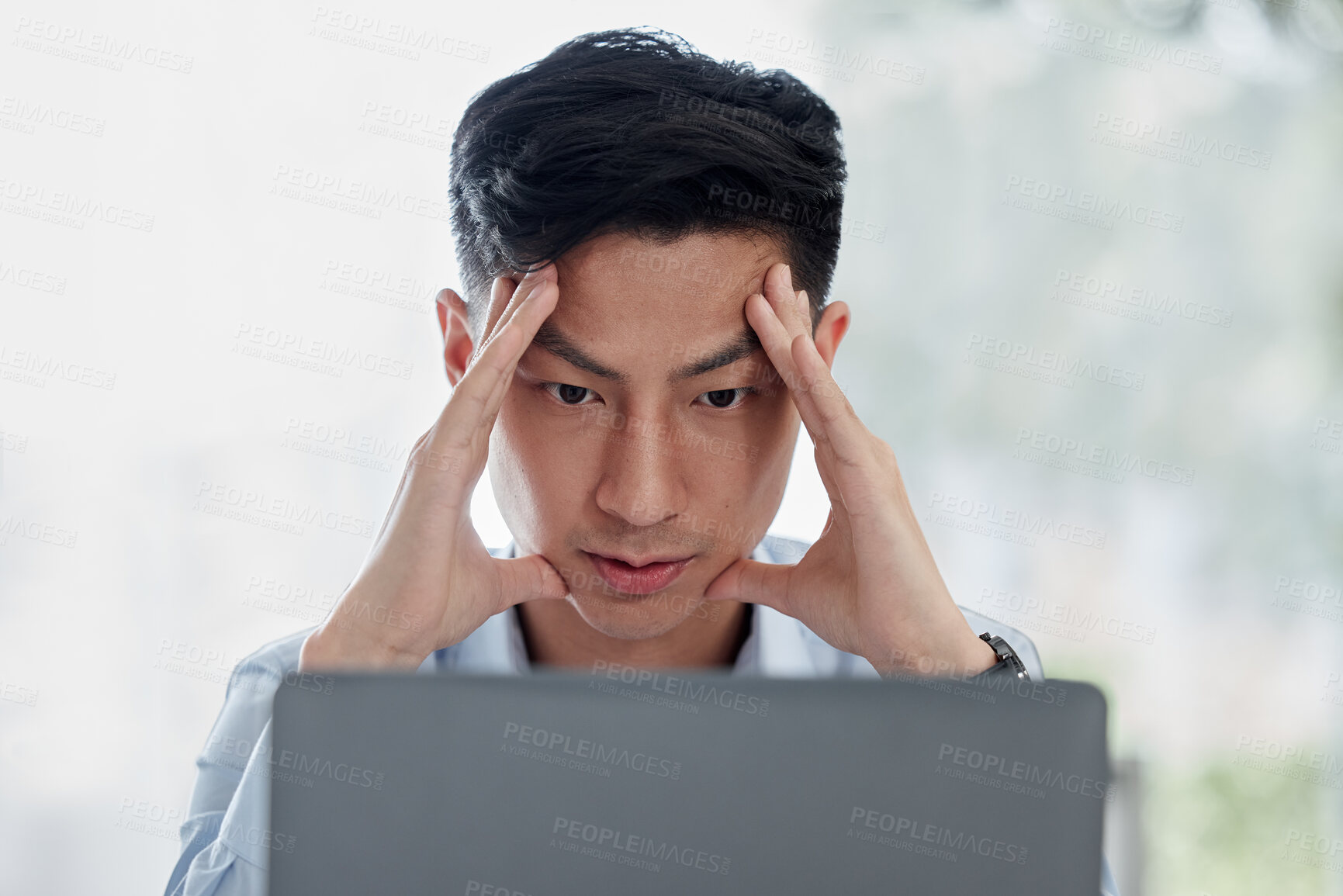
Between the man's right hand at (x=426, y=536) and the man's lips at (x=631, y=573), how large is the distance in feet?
0.64

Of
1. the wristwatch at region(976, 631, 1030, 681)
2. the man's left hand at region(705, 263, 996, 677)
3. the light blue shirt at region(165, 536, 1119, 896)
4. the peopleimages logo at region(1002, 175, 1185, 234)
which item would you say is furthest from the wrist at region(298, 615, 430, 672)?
the peopleimages logo at region(1002, 175, 1185, 234)

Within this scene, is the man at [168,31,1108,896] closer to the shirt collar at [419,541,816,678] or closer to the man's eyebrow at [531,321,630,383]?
the man's eyebrow at [531,321,630,383]

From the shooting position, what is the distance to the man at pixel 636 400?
3.73ft

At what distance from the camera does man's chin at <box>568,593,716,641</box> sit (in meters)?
1.30

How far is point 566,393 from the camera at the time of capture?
121 centimetres

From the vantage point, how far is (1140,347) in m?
2.89

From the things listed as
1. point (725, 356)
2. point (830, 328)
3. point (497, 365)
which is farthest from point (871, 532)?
point (497, 365)

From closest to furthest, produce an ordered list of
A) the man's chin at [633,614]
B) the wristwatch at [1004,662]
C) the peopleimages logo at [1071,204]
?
1. the wristwatch at [1004,662]
2. the man's chin at [633,614]
3. the peopleimages logo at [1071,204]

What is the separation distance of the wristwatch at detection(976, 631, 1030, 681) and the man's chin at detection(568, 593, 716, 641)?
16.2 inches

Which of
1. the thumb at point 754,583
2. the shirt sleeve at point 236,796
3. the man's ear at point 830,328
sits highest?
the man's ear at point 830,328

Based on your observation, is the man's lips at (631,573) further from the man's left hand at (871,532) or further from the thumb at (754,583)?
the man's left hand at (871,532)

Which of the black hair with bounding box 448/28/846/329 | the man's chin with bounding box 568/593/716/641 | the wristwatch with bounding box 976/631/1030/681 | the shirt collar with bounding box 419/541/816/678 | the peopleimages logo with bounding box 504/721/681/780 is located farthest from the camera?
the shirt collar with bounding box 419/541/816/678

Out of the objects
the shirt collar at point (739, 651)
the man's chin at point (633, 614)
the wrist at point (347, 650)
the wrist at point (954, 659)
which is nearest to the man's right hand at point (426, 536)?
the wrist at point (347, 650)

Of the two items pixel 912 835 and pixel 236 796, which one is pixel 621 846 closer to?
pixel 912 835
